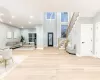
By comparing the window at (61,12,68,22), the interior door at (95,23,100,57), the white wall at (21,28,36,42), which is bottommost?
the interior door at (95,23,100,57)

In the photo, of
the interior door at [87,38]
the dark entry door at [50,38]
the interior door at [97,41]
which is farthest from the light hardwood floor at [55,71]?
the dark entry door at [50,38]

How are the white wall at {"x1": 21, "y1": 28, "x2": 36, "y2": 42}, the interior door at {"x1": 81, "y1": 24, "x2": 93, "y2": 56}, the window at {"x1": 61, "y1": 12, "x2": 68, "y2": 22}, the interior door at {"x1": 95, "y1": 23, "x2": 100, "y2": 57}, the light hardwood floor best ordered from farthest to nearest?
the white wall at {"x1": 21, "y1": 28, "x2": 36, "y2": 42}
the window at {"x1": 61, "y1": 12, "x2": 68, "y2": 22}
the interior door at {"x1": 81, "y1": 24, "x2": 93, "y2": 56}
the interior door at {"x1": 95, "y1": 23, "x2": 100, "y2": 57}
the light hardwood floor

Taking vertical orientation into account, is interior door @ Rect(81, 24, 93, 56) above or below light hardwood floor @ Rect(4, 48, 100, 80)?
above

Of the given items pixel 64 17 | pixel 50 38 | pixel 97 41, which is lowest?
pixel 97 41

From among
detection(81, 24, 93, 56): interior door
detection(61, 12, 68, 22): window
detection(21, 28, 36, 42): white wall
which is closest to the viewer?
detection(81, 24, 93, 56): interior door

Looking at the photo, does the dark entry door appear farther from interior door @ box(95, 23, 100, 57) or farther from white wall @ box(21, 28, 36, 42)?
interior door @ box(95, 23, 100, 57)

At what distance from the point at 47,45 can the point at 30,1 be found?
11.9 m

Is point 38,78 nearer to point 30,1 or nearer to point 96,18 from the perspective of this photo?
point 30,1

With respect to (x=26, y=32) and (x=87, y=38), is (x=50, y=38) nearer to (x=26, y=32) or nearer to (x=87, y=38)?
(x=26, y=32)

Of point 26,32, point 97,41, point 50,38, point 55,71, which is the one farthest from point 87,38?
point 26,32

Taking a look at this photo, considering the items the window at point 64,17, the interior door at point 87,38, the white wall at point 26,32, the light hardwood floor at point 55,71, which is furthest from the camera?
the white wall at point 26,32

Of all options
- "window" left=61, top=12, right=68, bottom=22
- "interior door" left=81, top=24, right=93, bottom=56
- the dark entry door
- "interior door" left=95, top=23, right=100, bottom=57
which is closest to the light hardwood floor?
"interior door" left=95, top=23, right=100, bottom=57

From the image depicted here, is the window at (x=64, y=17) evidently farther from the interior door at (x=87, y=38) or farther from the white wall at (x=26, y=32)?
the interior door at (x=87, y=38)

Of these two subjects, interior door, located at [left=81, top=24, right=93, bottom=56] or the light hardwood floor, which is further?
interior door, located at [left=81, top=24, right=93, bottom=56]
